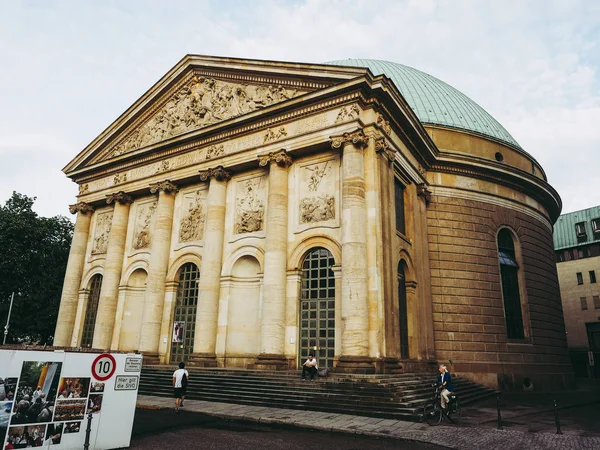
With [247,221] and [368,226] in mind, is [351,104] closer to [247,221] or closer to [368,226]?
[368,226]

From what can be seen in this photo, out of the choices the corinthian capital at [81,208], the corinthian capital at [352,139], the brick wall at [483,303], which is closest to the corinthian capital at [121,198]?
the corinthian capital at [81,208]

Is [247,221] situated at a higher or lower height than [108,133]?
lower

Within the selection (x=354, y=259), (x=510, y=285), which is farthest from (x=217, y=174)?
(x=510, y=285)

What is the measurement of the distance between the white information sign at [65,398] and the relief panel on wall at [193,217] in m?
16.3

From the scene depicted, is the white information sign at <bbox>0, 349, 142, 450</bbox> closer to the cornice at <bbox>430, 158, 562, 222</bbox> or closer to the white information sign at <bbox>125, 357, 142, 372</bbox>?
the white information sign at <bbox>125, 357, 142, 372</bbox>

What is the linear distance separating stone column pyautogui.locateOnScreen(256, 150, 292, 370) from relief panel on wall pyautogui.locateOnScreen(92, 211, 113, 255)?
13972 mm

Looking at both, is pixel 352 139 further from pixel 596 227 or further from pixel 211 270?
pixel 596 227

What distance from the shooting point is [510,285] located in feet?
91.7

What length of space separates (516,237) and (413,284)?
10321 millimetres

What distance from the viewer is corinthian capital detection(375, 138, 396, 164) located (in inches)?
791

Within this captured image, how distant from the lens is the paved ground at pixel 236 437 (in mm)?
9641

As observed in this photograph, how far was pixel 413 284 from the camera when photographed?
23234mm

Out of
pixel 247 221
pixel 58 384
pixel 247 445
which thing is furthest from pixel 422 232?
pixel 58 384

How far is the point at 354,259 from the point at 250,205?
25.3ft
